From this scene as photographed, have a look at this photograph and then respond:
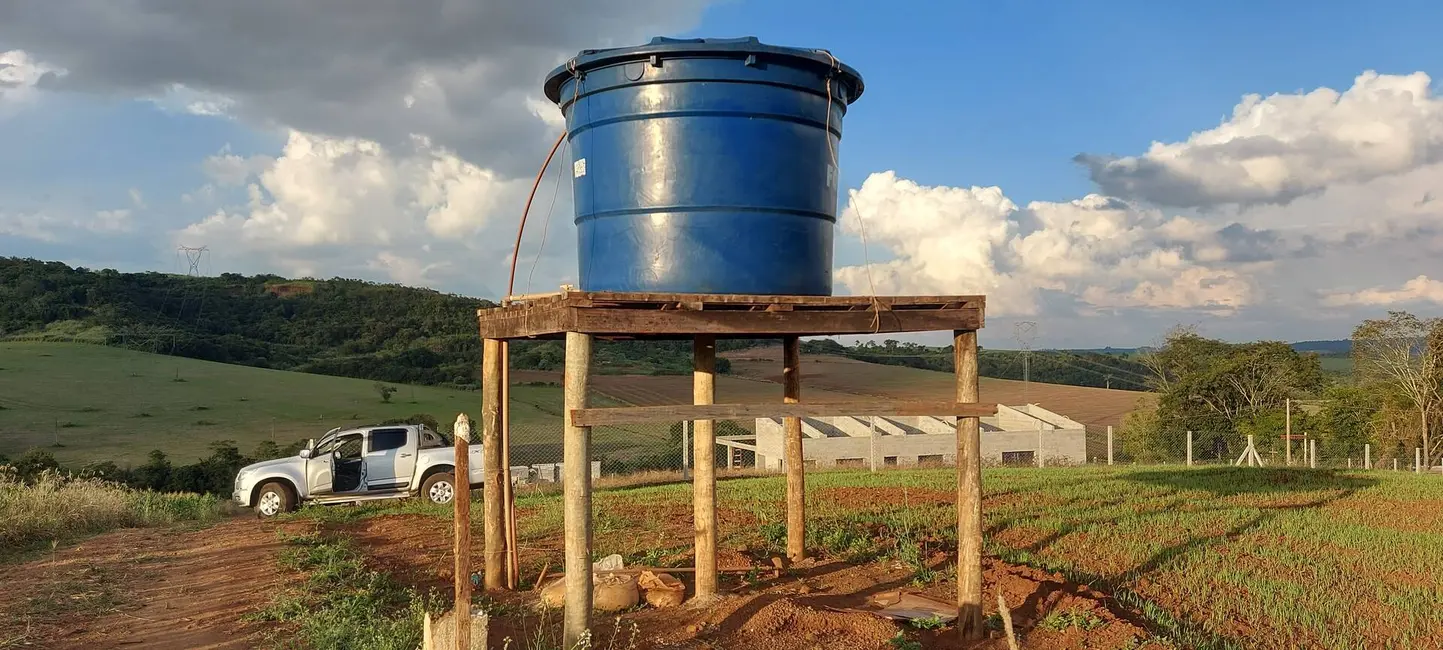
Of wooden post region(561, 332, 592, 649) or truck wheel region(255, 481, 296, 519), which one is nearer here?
wooden post region(561, 332, 592, 649)

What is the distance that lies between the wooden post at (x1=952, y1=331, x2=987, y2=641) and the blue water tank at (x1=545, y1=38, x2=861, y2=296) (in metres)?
1.35

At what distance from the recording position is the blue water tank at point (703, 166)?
22.6 ft

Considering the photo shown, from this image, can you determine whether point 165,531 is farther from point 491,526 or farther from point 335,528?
point 491,526

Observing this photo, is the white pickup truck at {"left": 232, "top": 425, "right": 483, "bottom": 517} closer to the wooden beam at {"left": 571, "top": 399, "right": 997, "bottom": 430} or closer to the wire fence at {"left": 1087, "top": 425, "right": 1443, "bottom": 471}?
the wooden beam at {"left": 571, "top": 399, "right": 997, "bottom": 430}

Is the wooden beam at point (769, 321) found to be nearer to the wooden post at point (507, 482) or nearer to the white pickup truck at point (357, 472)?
the wooden post at point (507, 482)

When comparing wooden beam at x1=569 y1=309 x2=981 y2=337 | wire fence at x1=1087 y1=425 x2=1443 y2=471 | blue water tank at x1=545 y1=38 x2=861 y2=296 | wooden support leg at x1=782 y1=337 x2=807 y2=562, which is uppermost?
blue water tank at x1=545 y1=38 x2=861 y2=296

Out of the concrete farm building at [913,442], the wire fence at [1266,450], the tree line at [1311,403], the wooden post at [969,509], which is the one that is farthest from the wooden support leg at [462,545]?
the tree line at [1311,403]

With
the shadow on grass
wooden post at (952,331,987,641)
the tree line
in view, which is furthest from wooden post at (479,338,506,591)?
the tree line

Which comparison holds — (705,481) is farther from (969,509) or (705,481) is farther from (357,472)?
(357,472)

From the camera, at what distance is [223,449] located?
97.0 ft

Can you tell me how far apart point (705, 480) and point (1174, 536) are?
21.2ft

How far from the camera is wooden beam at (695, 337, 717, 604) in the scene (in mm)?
8414

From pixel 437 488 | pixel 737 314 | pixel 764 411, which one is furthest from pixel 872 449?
pixel 737 314

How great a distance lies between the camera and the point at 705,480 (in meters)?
8.79
